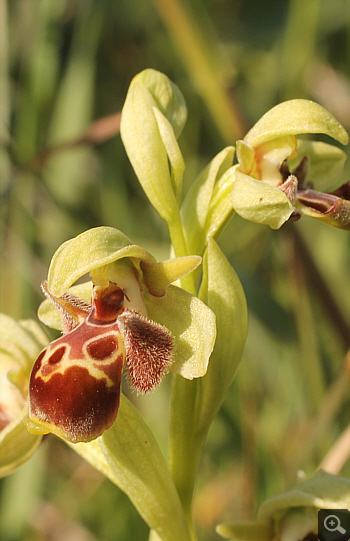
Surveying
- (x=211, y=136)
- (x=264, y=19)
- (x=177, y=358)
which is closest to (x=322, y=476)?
(x=177, y=358)

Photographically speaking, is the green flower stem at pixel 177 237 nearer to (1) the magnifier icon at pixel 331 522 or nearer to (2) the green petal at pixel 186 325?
(2) the green petal at pixel 186 325

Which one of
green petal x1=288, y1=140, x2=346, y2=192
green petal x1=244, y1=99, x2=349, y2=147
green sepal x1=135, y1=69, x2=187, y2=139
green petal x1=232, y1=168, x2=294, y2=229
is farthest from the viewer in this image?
green petal x1=288, y1=140, x2=346, y2=192

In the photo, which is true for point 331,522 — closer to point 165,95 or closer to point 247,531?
point 247,531

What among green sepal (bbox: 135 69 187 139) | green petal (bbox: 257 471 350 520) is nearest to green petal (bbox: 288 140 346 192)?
green sepal (bbox: 135 69 187 139)

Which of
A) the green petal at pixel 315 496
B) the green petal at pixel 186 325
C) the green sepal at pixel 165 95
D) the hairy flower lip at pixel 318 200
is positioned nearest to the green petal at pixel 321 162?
the hairy flower lip at pixel 318 200

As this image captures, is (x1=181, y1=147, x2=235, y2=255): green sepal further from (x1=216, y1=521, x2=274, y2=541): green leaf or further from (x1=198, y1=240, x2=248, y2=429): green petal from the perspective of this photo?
(x1=216, y1=521, x2=274, y2=541): green leaf

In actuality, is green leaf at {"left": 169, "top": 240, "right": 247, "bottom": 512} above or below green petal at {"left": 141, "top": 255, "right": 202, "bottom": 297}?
below
